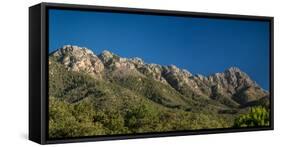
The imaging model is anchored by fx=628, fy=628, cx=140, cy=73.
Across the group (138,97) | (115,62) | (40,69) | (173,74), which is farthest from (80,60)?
(173,74)

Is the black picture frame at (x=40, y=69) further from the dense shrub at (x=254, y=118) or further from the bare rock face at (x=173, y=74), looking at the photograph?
the dense shrub at (x=254, y=118)

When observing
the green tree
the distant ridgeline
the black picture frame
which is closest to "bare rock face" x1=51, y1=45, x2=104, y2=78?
the distant ridgeline

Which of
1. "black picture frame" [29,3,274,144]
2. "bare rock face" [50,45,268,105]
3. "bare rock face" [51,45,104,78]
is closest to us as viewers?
"black picture frame" [29,3,274,144]

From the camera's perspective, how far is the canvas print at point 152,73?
8.25m

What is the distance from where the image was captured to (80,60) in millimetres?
8383

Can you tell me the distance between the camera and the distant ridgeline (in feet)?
27.0

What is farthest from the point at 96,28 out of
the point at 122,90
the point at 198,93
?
the point at 198,93

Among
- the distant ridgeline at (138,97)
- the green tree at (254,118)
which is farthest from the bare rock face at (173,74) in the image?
the green tree at (254,118)

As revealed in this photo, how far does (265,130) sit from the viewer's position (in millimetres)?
9898

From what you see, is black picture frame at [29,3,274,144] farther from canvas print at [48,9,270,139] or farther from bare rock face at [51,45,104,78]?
bare rock face at [51,45,104,78]

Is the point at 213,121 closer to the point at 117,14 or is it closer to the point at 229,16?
the point at 229,16

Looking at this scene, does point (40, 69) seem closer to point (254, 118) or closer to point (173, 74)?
point (173, 74)

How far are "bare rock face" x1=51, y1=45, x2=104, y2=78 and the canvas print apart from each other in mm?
13

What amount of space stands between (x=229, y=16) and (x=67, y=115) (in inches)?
116
